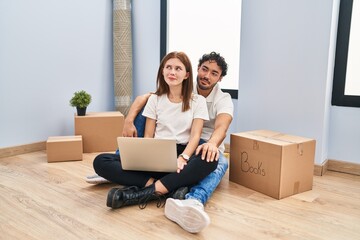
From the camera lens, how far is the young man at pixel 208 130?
134 cm

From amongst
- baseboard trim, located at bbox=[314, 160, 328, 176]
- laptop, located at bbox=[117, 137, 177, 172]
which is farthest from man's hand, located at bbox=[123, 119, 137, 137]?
baseboard trim, located at bbox=[314, 160, 328, 176]

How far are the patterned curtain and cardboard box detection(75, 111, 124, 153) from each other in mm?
428

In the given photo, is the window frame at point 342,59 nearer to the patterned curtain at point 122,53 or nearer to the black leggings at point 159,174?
the black leggings at point 159,174

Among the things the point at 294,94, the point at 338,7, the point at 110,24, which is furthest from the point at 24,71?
the point at 338,7

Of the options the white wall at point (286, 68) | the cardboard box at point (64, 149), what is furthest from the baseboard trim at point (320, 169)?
the cardboard box at point (64, 149)

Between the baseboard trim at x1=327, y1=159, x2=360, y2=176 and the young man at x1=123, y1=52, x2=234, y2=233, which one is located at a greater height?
the young man at x1=123, y1=52, x2=234, y2=233

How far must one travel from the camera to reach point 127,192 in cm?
149

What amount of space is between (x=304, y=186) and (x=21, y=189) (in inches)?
60.4

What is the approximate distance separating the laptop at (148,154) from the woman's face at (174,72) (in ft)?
1.19

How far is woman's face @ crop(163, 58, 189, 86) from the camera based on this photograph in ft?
5.38

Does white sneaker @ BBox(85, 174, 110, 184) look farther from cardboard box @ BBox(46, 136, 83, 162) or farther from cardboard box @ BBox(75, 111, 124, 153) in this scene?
cardboard box @ BBox(75, 111, 124, 153)

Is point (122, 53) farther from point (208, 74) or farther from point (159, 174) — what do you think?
point (159, 174)

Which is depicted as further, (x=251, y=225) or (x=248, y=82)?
(x=248, y=82)

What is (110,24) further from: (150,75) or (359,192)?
(359,192)
